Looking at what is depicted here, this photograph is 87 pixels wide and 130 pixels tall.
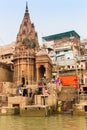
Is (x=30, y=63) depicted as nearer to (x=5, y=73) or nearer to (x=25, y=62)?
(x=25, y=62)

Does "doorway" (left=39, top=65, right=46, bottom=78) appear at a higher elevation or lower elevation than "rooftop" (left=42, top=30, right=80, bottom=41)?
lower

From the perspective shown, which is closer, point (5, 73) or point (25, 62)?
point (25, 62)

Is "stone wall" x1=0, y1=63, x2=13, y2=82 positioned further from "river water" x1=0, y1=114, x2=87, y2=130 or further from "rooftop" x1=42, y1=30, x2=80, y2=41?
"river water" x1=0, y1=114, x2=87, y2=130

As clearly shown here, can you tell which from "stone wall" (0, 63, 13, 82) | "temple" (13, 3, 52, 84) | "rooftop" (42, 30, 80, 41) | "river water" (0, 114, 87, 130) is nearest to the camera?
"river water" (0, 114, 87, 130)

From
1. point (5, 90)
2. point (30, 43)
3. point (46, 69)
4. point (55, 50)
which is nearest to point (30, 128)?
point (5, 90)

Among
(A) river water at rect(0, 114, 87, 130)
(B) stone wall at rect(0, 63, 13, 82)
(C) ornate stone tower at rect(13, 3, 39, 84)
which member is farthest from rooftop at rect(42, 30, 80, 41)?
(A) river water at rect(0, 114, 87, 130)

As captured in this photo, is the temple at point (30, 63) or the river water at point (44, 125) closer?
the river water at point (44, 125)

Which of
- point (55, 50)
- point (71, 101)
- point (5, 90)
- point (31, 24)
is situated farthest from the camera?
point (55, 50)

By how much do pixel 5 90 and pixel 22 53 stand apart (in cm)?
919

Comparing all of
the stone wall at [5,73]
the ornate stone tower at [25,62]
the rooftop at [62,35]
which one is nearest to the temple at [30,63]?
the ornate stone tower at [25,62]

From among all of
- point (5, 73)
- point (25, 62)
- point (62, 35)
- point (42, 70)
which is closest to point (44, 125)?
point (25, 62)

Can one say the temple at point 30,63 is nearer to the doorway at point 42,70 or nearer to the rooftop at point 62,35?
the doorway at point 42,70

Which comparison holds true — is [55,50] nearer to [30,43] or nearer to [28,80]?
[30,43]

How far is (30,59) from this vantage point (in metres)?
36.5
